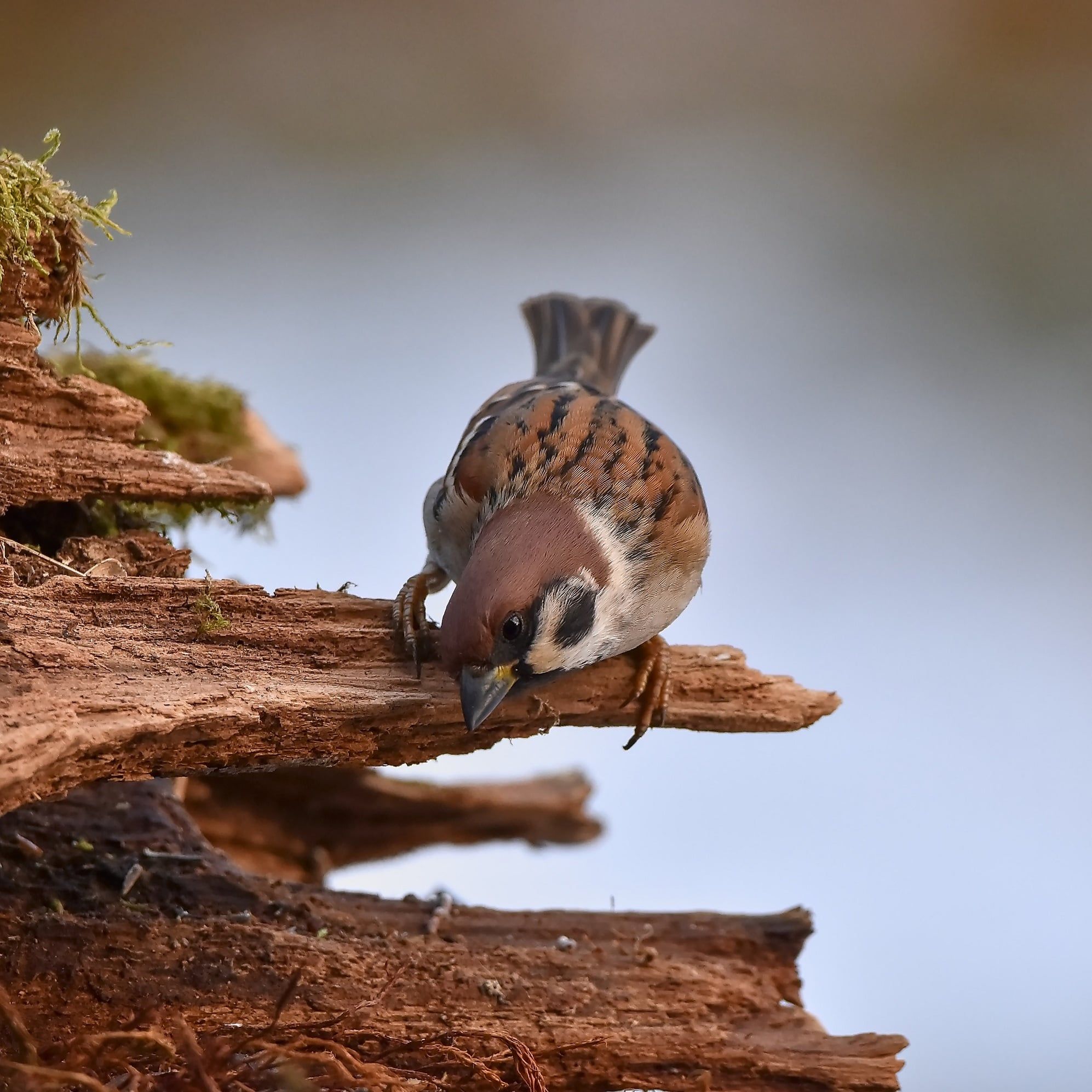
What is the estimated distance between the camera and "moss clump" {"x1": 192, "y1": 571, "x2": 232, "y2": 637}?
287 cm

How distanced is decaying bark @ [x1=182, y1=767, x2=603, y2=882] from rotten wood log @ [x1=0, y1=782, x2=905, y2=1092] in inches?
39.8

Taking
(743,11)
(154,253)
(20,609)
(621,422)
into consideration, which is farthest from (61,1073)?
(743,11)

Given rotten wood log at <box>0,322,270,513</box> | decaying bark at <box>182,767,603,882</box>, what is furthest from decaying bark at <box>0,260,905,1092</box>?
decaying bark at <box>182,767,603,882</box>

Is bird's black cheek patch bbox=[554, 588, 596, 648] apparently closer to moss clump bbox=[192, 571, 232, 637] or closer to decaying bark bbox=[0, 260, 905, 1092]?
decaying bark bbox=[0, 260, 905, 1092]

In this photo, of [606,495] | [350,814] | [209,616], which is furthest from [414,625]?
[350,814]

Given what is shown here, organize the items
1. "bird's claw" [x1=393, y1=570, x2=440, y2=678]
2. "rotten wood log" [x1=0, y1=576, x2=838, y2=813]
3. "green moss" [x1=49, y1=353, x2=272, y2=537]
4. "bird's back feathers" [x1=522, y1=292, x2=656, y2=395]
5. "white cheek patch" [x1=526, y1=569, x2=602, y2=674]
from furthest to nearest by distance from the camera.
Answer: "bird's back feathers" [x1=522, y1=292, x2=656, y2=395], "green moss" [x1=49, y1=353, x2=272, y2=537], "bird's claw" [x1=393, y1=570, x2=440, y2=678], "white cheek patch" [x1=526, y1=569, x2=602, y2=674], "rotten wood log" [x1=0, y1=576, x2=838, y2=813]

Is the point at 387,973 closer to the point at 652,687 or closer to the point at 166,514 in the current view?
the point at 652,687

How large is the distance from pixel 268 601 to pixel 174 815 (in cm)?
94

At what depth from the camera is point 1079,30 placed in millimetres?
6047

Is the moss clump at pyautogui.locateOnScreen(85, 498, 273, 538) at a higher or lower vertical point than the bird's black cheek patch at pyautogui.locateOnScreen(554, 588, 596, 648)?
higher

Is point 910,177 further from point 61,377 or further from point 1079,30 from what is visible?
point 61,377

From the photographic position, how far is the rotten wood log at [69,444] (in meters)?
2.93

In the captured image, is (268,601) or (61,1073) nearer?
(61,1073)

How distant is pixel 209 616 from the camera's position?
9.49ft
